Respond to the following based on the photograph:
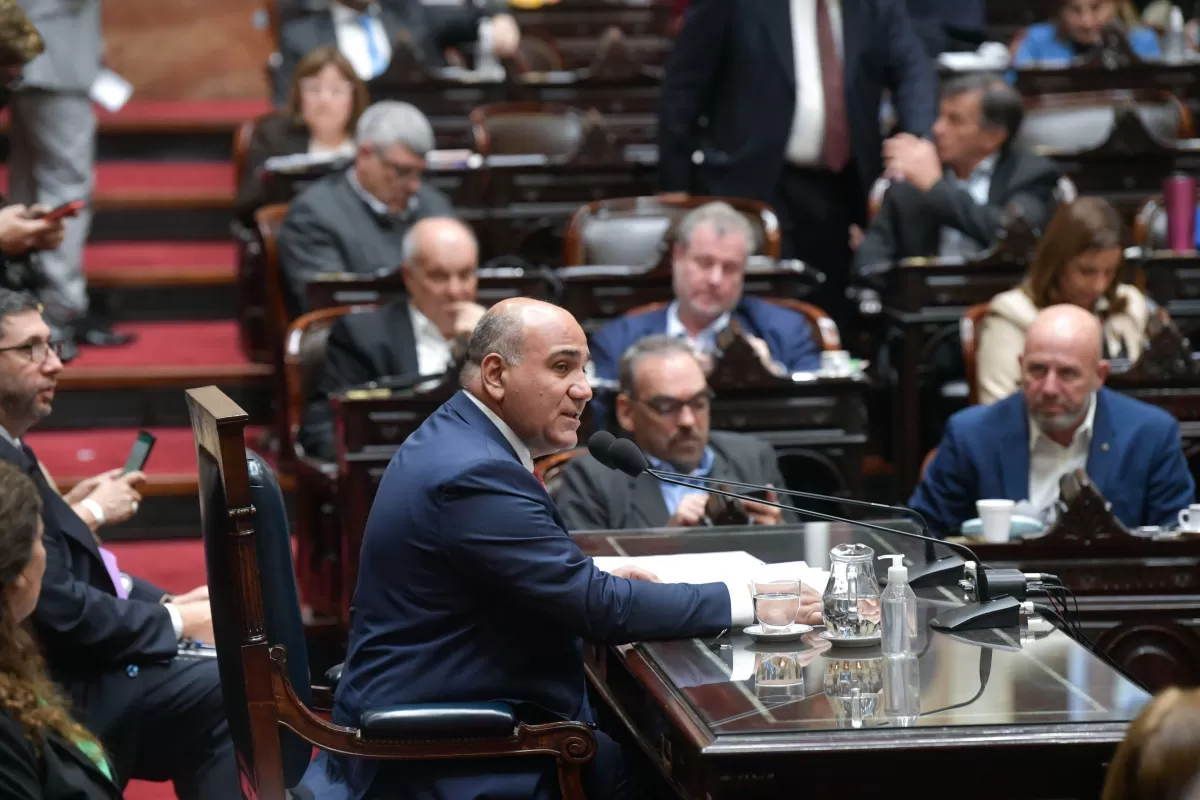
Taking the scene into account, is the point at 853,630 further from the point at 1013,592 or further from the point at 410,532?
the point at 410,532

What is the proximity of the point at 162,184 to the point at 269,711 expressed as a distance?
4.70 m

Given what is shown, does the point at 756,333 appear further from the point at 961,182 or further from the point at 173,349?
the point at 173,349

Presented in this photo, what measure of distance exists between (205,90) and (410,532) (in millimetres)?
6339

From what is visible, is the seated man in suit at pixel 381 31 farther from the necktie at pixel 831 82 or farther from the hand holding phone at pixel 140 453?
the hand holding phone at pixel 140 453

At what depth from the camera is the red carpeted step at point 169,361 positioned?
533 cm

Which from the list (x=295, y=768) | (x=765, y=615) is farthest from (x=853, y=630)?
(x=295, y=768)

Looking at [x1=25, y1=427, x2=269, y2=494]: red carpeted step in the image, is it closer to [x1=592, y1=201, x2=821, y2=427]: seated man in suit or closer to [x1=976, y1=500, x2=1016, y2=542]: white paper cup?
[x1=592, y1=201, x2=821, y2=427]: seated man in suit

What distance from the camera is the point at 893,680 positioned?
85.4 inches

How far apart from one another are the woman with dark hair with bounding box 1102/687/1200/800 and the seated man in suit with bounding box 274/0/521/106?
519 centimetres

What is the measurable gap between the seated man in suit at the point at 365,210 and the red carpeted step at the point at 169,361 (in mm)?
380

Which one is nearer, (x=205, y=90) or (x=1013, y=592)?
(x=1013, y=592)

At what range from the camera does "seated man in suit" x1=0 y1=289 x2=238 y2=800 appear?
9.21ft

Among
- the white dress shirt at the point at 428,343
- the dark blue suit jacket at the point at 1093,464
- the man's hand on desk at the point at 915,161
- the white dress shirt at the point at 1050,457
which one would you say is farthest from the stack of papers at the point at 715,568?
the man's hand on desk at the point at 915,161

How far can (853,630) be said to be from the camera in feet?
7.59
